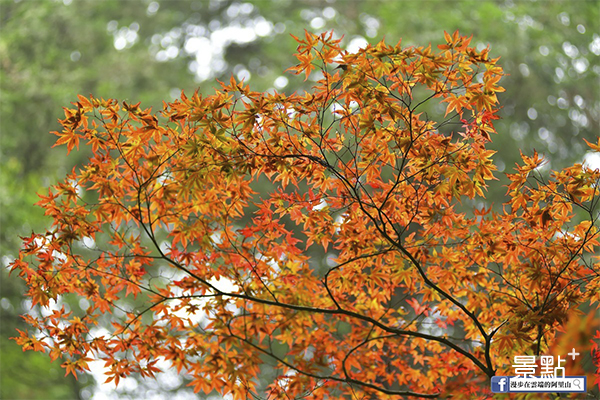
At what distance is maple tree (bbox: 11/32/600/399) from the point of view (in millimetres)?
1871

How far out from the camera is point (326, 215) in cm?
220

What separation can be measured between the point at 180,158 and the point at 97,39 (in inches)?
317

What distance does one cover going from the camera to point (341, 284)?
2.31 m

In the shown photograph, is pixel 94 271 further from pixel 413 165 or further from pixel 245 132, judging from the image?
pixel 413 165

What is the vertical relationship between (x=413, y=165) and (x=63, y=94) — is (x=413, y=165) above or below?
below

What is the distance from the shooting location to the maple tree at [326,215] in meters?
1.87

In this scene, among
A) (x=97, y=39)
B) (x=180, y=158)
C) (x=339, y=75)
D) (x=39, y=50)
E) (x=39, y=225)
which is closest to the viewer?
(x=339, y=75)

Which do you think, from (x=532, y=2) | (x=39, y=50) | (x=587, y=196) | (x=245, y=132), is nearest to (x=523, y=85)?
(x=532, y=2)

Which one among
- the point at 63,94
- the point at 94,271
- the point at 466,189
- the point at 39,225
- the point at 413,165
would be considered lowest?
the point at 94,271

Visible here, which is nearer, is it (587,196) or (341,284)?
(587,196)

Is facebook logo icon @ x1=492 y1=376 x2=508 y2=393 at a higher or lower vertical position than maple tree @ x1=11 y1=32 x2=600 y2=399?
lower

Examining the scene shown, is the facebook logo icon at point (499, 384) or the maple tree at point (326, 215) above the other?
the maple tree at point (326, 215)

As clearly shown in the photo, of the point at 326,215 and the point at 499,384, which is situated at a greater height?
the point at 326,215

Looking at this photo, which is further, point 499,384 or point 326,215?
point 326,215
